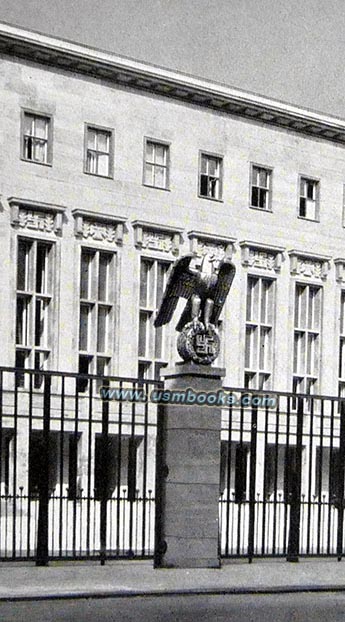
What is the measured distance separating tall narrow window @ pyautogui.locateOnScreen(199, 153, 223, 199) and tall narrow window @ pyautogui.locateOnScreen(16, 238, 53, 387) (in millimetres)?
6228

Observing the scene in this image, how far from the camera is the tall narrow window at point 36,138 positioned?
34250 mm

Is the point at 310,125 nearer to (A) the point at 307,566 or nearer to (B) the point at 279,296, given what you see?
(B) the point at 279,296

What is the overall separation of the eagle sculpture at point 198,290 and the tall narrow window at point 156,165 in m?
18.6

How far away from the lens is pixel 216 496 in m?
18.5

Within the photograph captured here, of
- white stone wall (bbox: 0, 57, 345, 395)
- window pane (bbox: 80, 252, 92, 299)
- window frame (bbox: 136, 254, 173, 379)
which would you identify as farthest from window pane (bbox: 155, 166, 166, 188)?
window pane (bbox: 80, 252, 92, 299)

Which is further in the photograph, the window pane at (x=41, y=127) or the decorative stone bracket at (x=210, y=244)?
the decorative stone bracket at (x=210, y=244)

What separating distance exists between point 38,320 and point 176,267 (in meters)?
16.8

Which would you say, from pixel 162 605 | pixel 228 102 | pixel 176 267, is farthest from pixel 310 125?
pixel 162 605

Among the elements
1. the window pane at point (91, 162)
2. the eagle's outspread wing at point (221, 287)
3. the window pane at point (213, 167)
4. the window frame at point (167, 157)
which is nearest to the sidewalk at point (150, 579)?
the eagle's outspread wing at point (221, 287)

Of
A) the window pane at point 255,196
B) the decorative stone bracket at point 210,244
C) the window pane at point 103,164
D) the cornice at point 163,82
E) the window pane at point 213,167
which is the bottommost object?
the decorative stone bracket at point 210,244

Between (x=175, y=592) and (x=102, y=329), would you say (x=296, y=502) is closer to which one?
(x=175, y=592)

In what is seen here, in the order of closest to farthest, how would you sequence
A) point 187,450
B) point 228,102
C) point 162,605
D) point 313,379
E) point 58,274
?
1. point 162,605
2. point 187,450
3. point 58,274
4. point 228,102
5. point 313,379

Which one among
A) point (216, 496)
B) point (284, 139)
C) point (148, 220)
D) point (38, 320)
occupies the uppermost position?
point (284, 139)

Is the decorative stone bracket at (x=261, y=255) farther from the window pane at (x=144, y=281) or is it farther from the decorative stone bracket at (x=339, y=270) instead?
the window pane at (x=144, y=281)
